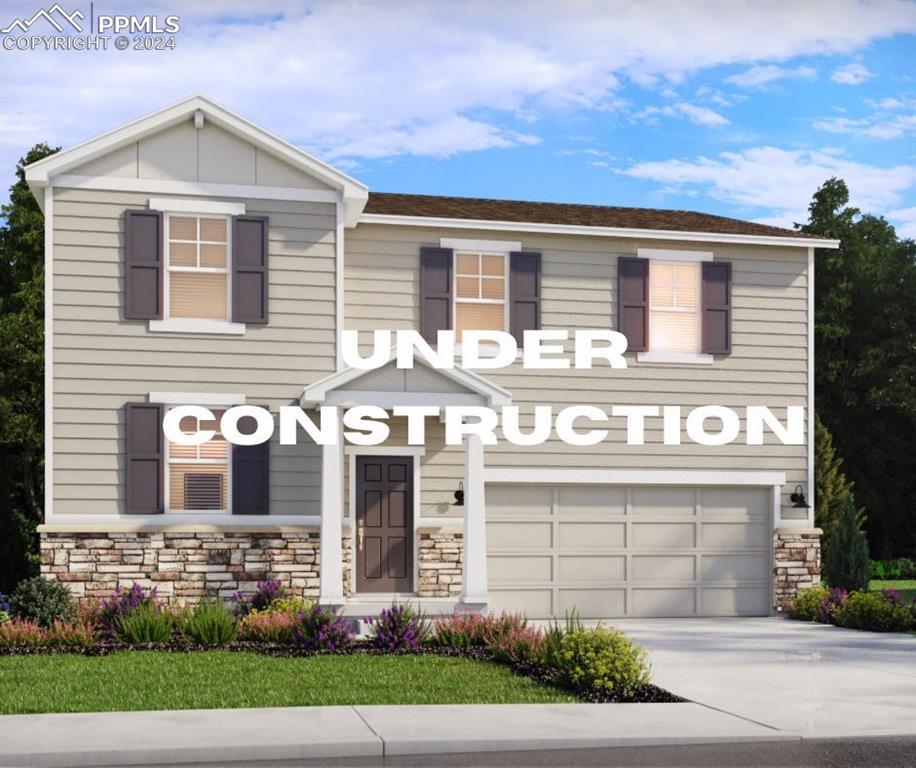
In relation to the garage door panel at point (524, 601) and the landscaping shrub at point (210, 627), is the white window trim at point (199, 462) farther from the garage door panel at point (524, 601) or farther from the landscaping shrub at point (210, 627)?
the garage door panel at point (524, 601)

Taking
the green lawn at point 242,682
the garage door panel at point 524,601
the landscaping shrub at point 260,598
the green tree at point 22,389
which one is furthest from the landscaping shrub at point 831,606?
the green tree at point 22,389

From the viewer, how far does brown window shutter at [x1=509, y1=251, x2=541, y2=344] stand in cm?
2164

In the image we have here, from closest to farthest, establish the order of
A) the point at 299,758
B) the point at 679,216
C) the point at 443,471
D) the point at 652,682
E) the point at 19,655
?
the point at 299,758, the point at 652,682, the point at 19,655, the point at 443,471, the point at 679,216

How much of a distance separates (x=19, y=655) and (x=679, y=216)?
14.3 meters

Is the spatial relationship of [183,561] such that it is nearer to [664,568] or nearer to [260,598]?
[260,598]

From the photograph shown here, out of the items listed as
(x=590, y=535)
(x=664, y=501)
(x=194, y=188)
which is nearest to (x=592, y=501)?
(x=590, y=535)

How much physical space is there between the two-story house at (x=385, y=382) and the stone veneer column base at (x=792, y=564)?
0.17ft

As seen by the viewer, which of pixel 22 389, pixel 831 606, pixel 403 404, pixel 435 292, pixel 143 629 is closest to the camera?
pixel 143 629

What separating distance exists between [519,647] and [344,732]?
4305 mm

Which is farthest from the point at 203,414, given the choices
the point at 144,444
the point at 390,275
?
the point at 390,275

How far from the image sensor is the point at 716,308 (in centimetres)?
2250

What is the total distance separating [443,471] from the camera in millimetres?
21078

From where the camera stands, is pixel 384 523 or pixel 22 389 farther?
pixel 22 389

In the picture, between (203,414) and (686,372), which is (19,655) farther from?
(686,372)
